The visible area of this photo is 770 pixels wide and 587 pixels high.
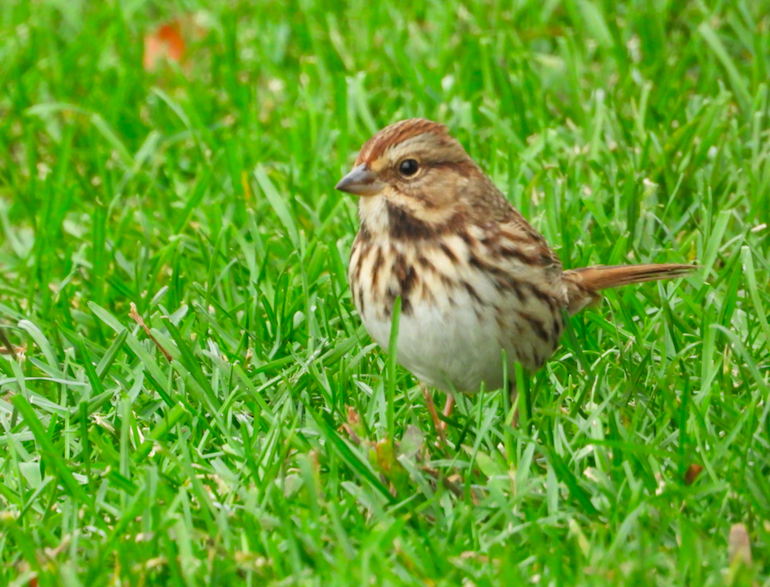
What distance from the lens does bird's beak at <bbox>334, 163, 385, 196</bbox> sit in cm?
369

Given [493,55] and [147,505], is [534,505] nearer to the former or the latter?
[147,505]

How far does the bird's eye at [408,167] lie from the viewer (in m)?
3.72

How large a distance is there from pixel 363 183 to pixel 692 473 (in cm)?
128

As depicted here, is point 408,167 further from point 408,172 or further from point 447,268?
point 447,268

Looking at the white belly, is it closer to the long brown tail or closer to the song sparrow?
the song sparrow

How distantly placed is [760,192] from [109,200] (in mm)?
2768

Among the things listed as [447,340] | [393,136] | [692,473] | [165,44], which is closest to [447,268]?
[447,340]

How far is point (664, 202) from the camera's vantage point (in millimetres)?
4926

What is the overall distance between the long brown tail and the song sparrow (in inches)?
0.8

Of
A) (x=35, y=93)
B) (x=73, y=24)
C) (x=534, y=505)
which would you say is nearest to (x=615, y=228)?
(x=534, y=505)

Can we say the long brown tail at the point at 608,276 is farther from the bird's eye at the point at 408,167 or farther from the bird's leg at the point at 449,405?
the bird's eye at the point at 408,167

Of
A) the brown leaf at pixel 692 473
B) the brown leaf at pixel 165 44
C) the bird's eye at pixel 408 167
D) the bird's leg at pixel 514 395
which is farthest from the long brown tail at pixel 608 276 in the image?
the brown leaf at pixel 165 44

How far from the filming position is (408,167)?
3732mm

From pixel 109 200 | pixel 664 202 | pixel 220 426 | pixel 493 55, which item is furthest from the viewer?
pixel 493 55
